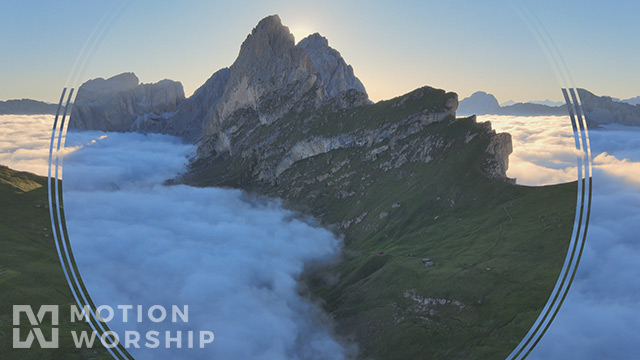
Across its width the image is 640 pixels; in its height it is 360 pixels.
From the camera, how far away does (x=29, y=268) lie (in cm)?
8419

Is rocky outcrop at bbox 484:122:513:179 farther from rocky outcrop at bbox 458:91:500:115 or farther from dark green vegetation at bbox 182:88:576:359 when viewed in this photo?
rocky outcrop at bbox 458:91:500:115

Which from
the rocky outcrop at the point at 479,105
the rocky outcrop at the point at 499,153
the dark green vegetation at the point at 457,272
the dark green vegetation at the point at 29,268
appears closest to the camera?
the rocky outcrop at the point at 479,105

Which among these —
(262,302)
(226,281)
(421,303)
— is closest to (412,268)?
(421,303)

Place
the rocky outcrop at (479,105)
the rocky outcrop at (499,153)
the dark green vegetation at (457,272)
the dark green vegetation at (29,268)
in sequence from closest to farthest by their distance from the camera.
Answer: the rocky outcrop at (479,105), the dark green vegetation at (29,268), the dark green vegetation at (457,272), the rocky outcrop at (499,153)

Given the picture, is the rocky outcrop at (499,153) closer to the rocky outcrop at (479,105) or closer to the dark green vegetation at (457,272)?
the dark green vegetation at (457,272)

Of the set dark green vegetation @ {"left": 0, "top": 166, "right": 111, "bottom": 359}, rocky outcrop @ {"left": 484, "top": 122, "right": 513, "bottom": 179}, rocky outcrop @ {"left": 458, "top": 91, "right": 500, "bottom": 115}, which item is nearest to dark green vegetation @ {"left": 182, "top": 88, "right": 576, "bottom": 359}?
rocky outcrop @ {"left": 484, "top": 122, "right": 513, "bottom": 179}

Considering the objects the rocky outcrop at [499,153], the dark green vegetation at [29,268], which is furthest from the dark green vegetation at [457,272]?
the dark green vegetation at [29,268]

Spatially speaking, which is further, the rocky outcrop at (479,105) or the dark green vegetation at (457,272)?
the dark green vegetation at (457,272)

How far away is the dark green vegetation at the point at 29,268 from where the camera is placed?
5350 centimetres

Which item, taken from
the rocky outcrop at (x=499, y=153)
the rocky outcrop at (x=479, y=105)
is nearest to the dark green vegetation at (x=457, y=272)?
the rocky outcrop at (x=499, y=153)

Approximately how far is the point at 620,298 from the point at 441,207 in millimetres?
85064

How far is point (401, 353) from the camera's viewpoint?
107062mm

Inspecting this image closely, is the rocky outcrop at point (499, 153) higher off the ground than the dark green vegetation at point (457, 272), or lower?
higher

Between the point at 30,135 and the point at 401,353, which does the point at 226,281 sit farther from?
the point at 30,135
